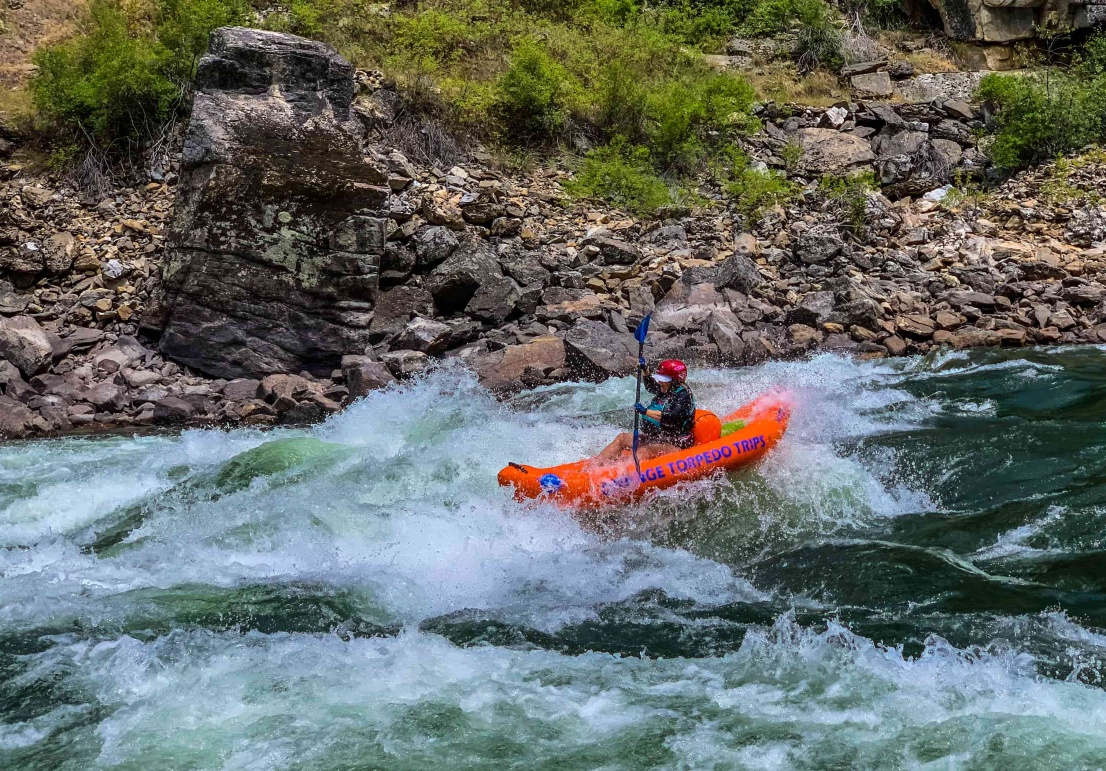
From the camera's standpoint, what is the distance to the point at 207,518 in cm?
592

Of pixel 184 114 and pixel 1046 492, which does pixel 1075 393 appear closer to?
pixel 1046 492

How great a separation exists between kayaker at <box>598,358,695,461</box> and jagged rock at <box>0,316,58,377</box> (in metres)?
5.91

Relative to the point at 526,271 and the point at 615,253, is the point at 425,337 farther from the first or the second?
the point at 615,253

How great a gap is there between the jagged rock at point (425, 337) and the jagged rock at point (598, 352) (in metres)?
1.33

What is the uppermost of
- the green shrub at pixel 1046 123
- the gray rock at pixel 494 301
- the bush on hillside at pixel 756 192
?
the green shrub at pixel 1046 123

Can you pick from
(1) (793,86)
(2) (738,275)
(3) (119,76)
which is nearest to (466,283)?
(2) (738,275)

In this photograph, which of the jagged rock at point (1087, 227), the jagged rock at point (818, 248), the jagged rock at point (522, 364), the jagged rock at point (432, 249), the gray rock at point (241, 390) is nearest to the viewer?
the gray rock at point (241, 390)

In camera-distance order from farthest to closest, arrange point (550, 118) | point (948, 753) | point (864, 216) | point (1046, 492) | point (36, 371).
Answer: point (550, 118) → point (864, 216) → point (36, 371) → point (1046, 492) → point (948, 753)

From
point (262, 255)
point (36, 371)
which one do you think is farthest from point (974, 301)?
point (36, 371)

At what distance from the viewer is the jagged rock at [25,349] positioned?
28.6ft

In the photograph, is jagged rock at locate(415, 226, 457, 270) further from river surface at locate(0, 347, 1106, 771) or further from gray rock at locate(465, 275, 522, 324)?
river surface at locate(0, 347, 1106, 771)

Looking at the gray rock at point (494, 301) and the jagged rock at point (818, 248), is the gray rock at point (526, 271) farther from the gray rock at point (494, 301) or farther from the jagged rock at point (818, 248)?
the jagged rock at point (818, 248)

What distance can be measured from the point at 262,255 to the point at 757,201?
700cm

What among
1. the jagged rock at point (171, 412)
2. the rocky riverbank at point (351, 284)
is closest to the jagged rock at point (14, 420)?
the rocky riverbank at point (351, 284)
